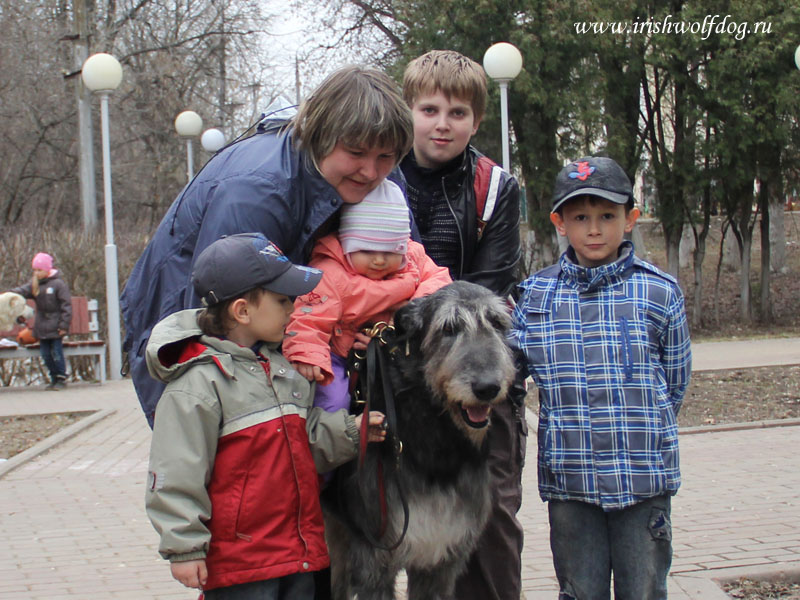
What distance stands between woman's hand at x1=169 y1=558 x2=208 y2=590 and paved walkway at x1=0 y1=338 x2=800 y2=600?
7.93 ft

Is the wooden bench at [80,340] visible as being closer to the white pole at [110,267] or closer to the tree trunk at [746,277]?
the white pole at [110,267]

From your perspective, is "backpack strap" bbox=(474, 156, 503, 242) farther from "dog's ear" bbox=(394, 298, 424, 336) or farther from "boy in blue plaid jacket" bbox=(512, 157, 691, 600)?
"dog's ear" bbox=(394, 298, 424, 336)

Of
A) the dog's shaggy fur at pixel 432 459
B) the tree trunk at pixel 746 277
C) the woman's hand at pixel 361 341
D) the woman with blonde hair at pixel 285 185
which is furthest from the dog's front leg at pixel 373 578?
the tree trunk at pixel 746 277

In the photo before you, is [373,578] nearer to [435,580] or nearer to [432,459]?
[435,580]

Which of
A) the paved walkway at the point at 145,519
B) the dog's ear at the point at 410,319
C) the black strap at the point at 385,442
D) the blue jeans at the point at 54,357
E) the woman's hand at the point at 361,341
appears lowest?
the paved walkway at the point at 145,519

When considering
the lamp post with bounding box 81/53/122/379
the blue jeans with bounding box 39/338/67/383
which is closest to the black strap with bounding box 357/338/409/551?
the blue jeans with bounding box 39/338/67/383

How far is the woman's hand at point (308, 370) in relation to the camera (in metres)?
2.97

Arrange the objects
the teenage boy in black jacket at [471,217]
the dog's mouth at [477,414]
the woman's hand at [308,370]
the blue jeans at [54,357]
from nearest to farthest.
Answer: the dog's mouth at [477,414] < the woman's hand at [308,370] < the teenage boy in black jacket at [471,217] < the blue jeans at [54,357]

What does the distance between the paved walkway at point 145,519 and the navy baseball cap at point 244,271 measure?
2608 millimetres

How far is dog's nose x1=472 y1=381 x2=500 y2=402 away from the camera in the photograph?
2.76 m

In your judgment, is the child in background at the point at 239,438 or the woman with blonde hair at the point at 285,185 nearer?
the child in background at the point at 239,438

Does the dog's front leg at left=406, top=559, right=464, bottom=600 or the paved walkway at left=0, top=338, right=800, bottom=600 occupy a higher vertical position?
the dog's front leg at left=406, top=559, right=464, bottom=600

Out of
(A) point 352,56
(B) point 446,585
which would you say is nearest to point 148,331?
(B) point 446,585

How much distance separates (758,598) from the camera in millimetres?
4590
